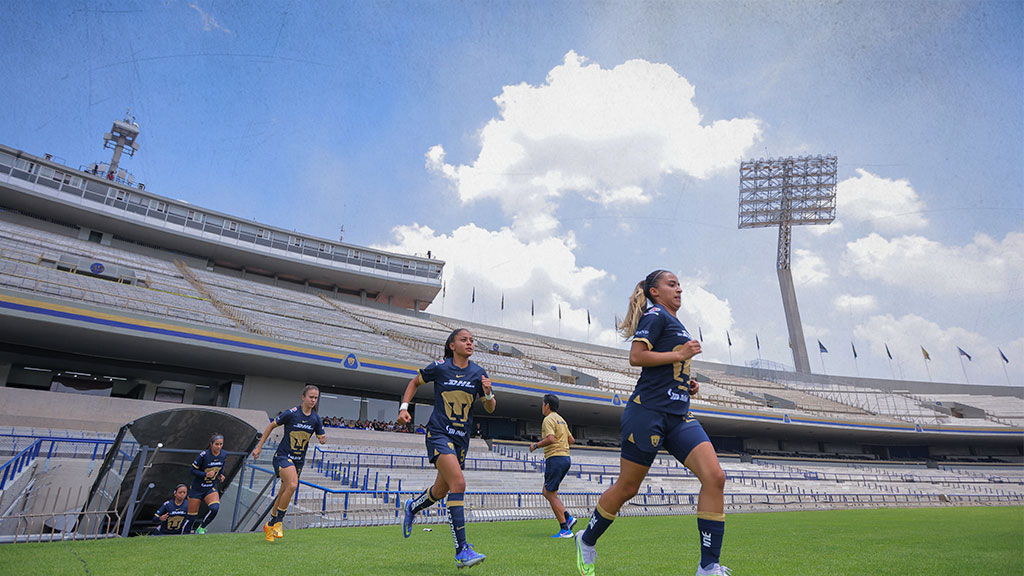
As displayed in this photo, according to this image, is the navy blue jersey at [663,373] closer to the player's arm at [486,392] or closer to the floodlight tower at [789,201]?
the player's arm at [486,392]

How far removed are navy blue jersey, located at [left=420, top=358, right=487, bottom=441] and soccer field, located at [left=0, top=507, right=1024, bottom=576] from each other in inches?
45.9

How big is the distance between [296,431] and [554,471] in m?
3.76

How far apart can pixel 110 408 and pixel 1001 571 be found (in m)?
24.7

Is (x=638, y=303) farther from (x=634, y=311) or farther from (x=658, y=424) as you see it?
(x=658, y=424)

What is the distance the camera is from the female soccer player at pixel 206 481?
8.62 m

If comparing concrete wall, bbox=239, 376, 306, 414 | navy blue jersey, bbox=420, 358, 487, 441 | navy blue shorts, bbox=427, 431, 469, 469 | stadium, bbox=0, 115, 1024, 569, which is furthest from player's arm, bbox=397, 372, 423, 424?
concrete wall, bbox=239, 376, 306, 414

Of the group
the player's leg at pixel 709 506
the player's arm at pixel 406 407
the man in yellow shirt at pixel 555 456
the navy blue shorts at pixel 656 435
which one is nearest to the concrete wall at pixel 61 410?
the man in yellow shirt at pixel 555 456

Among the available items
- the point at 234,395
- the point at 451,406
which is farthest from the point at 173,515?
the point at 234,395

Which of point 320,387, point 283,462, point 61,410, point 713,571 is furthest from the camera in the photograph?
point 320,387

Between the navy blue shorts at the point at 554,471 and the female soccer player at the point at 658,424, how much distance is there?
12.1ft

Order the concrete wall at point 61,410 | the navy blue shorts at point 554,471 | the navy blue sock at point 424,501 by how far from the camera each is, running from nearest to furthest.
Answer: the navy blue sock at point 424,501 → the navy blue shorts at point 554,471 → the concrete wall at point 61,410

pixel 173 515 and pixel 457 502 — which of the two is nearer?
pixel 457 502

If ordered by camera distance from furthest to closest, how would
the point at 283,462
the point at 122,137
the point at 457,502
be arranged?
1. the point at 122,137
2. the point at 283,462
3. the point at 457,502

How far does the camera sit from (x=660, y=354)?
367 cm
